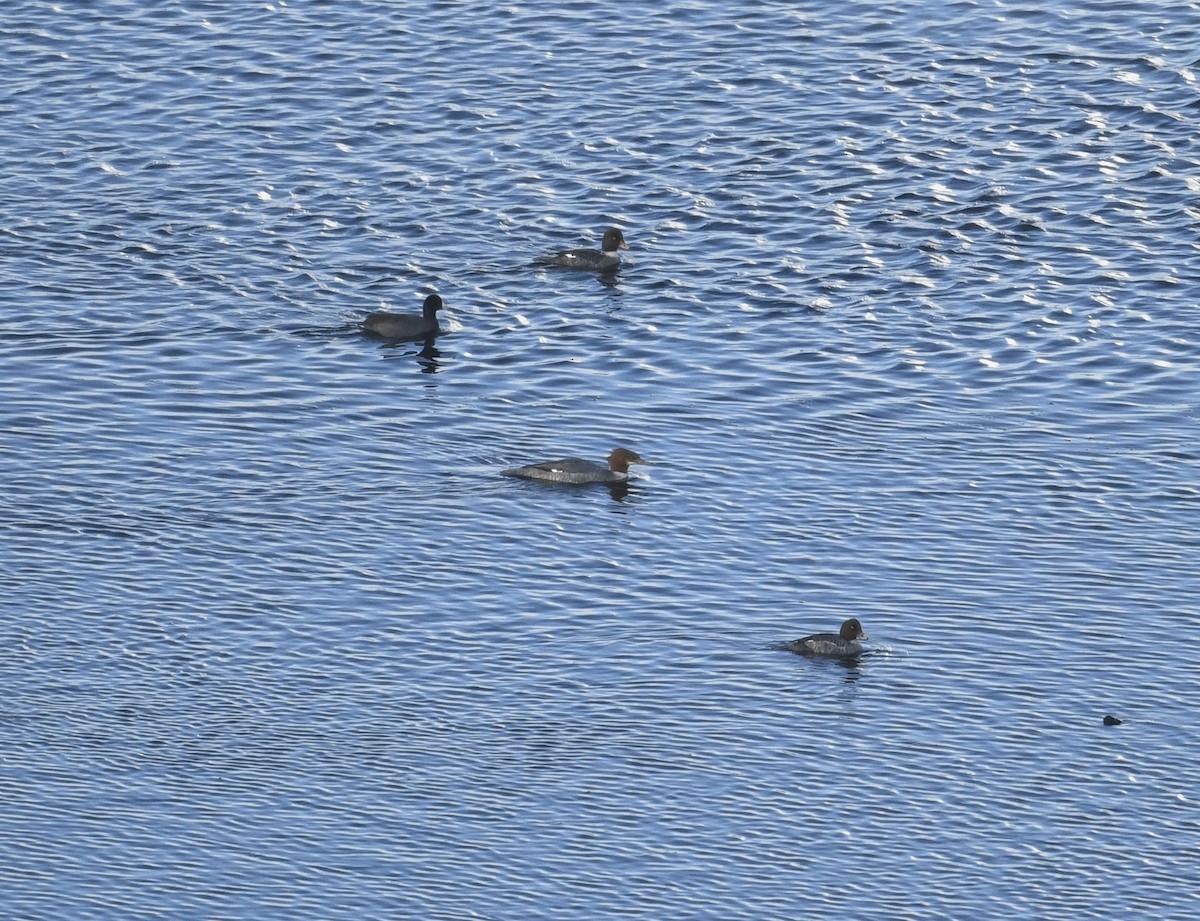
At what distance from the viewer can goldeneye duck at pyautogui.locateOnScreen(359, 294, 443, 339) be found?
157ft

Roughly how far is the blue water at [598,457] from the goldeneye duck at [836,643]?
38 cm

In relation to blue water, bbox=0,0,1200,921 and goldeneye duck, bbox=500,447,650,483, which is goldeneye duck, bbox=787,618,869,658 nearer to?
blue water, bbox=0,0,1200,921

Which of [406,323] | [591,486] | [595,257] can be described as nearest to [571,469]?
[591,486]

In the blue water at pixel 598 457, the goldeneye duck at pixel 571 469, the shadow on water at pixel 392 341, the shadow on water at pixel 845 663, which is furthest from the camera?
the shadow on water at pixel 392 341

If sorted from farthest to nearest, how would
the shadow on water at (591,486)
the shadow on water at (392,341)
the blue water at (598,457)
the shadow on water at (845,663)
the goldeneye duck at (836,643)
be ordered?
the shadow on water at (392,341) < the shadow on water at (591,486) < the goldeneye duck at (836,643) < the shadow on water at (845,663) < the blue water at (598,457)

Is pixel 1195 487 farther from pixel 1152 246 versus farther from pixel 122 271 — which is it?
pixel 122 271

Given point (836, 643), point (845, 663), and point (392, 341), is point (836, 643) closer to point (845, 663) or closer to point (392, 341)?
point (845, 663)

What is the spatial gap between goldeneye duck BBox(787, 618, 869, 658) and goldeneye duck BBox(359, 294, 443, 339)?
46.8 ft

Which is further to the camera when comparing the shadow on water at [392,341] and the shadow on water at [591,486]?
the shadow on water at [392,341]

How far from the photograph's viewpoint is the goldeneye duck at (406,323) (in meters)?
47.9

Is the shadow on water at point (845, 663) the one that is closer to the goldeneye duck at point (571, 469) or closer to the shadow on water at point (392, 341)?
the goldeneye duck at point (571, 469)

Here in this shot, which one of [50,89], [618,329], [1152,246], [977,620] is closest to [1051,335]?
[1152,246]

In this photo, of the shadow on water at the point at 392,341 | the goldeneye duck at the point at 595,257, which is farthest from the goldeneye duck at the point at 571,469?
the goldeneye duck at the point at 595,257

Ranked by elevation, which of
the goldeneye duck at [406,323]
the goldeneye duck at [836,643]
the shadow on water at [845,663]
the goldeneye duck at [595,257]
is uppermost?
the goldeneye duck at [595,257]
